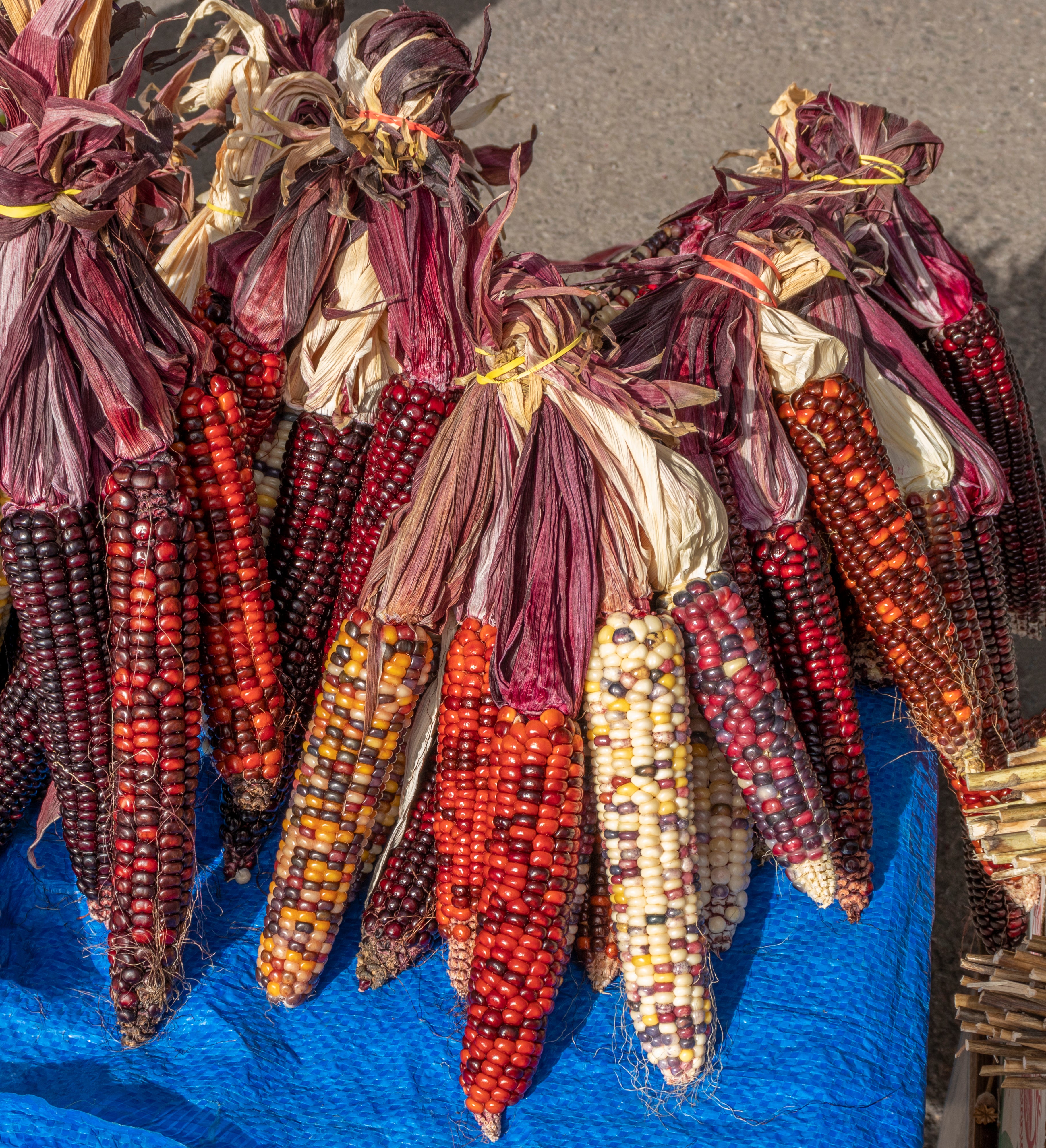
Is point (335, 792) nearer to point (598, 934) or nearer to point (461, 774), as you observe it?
point (461, 774)

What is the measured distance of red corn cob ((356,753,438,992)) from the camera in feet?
7.03

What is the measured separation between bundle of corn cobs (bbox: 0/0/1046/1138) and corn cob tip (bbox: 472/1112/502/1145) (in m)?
0.05

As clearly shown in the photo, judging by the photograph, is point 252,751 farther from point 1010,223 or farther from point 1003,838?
point 1010,223

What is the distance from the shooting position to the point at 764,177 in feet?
8.29

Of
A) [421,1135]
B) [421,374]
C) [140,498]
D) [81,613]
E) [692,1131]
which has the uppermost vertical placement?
[421,374]

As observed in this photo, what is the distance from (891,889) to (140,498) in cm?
183

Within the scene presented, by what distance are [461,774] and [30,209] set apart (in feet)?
4.03

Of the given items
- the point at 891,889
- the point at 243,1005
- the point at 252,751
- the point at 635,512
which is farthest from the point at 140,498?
the point at 891,889

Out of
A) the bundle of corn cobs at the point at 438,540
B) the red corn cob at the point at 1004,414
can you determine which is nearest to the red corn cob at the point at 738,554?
the bundle of corn cobs at the point at 438,540

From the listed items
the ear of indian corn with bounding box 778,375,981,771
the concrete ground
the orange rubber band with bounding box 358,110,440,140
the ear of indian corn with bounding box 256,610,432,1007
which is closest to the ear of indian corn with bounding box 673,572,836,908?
the ear of indian corn with bounding box 778,375,981,771

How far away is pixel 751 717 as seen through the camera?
189cm

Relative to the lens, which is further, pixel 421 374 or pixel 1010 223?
pixel 1010 223

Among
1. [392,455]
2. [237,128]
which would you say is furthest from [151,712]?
[237,128]

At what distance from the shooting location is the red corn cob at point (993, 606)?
257cm
